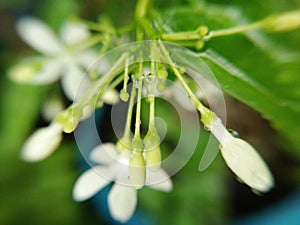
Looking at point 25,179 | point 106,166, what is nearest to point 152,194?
point 25,179

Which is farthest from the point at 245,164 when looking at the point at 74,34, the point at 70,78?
the point at 74,34

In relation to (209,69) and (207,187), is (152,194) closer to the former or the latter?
(207,187)

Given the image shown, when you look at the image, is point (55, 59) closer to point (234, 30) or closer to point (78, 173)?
point (78, 173)

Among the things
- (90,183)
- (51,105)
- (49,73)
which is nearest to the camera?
(90,183)

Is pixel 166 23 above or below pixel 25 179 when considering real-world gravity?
below

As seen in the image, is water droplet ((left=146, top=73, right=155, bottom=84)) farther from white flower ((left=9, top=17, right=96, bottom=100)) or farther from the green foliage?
white flower ((left=9, top=17, right=96, bottom=100))

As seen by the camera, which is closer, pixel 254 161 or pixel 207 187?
pixel 254 161
